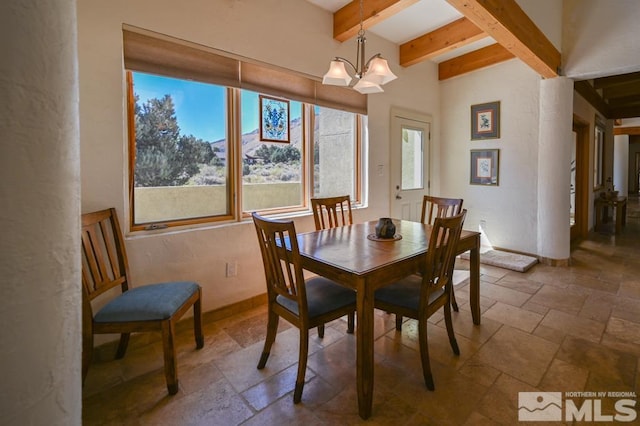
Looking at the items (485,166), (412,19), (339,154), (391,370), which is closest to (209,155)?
(339,154)

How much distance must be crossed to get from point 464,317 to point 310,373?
1444 mm

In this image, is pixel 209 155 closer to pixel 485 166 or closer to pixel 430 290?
pixel 430 290

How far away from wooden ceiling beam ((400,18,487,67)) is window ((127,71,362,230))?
4.91ft

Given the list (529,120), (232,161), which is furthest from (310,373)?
(529,120)

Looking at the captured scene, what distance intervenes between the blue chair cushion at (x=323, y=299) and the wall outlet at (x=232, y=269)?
35.3 inches

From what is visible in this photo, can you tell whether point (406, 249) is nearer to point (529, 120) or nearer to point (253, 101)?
point (253, 101)

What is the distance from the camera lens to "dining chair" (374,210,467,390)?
1780 mm

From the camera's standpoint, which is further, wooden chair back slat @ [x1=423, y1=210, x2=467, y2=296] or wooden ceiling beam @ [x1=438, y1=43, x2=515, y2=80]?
wooden ceiling beam @ [x1=438, y1=43, x2=515, y2=80]

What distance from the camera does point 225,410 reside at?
1.66 metres

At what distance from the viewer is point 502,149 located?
14.6 ft

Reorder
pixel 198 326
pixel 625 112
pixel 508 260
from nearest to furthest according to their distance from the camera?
pixel 198 326, pixel 508 260, pixel 625 112

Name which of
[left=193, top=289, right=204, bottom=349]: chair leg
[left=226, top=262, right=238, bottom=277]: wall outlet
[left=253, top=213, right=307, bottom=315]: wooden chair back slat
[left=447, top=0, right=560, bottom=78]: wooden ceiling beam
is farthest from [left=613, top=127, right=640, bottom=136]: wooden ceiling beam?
[left=193, top=289, right=204, bottom=349]: chair leg

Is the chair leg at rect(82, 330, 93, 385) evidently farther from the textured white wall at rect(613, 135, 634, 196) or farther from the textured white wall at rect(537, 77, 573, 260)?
the textured white wall at rect(613, 135, 634, 196)

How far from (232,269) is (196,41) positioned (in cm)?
181
